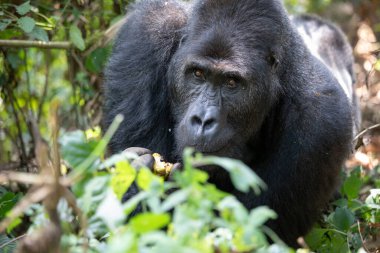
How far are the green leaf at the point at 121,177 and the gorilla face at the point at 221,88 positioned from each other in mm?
1664

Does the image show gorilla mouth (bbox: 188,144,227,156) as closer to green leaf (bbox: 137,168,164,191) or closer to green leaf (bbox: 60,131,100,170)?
green leaf (bbox: 60,131,100,170)

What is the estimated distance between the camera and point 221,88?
4.39 metres

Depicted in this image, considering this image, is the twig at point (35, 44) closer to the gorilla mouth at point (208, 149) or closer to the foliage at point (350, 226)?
the gorilla mouth at point (208, 149)

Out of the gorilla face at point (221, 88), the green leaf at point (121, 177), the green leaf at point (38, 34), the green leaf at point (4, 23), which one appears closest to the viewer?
the green leaf at point (121, 177)

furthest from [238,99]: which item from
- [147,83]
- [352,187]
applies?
[352,187]

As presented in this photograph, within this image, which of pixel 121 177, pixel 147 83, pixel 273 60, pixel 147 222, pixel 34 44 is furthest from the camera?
pixel 34 44

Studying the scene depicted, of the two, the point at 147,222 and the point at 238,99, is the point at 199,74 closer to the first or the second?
the point at 238,99

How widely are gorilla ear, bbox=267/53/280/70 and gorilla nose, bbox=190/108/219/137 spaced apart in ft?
2.15

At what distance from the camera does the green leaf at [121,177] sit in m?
2.46

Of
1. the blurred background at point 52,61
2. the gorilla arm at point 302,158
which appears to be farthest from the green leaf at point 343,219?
the blurred background at point 52,61

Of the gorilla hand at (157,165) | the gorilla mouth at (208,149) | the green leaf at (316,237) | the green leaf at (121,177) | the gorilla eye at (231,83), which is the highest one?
the green leaf at (121,177)

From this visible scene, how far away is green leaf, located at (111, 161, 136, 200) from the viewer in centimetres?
246

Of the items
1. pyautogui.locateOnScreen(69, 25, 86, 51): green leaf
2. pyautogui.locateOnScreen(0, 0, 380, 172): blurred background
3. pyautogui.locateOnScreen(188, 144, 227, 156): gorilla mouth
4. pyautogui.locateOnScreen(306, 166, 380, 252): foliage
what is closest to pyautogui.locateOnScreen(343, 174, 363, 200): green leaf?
pyautogui.locateOnScreen(306, 166, 380, 252): foliage

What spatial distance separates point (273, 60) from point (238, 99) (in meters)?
0.44
